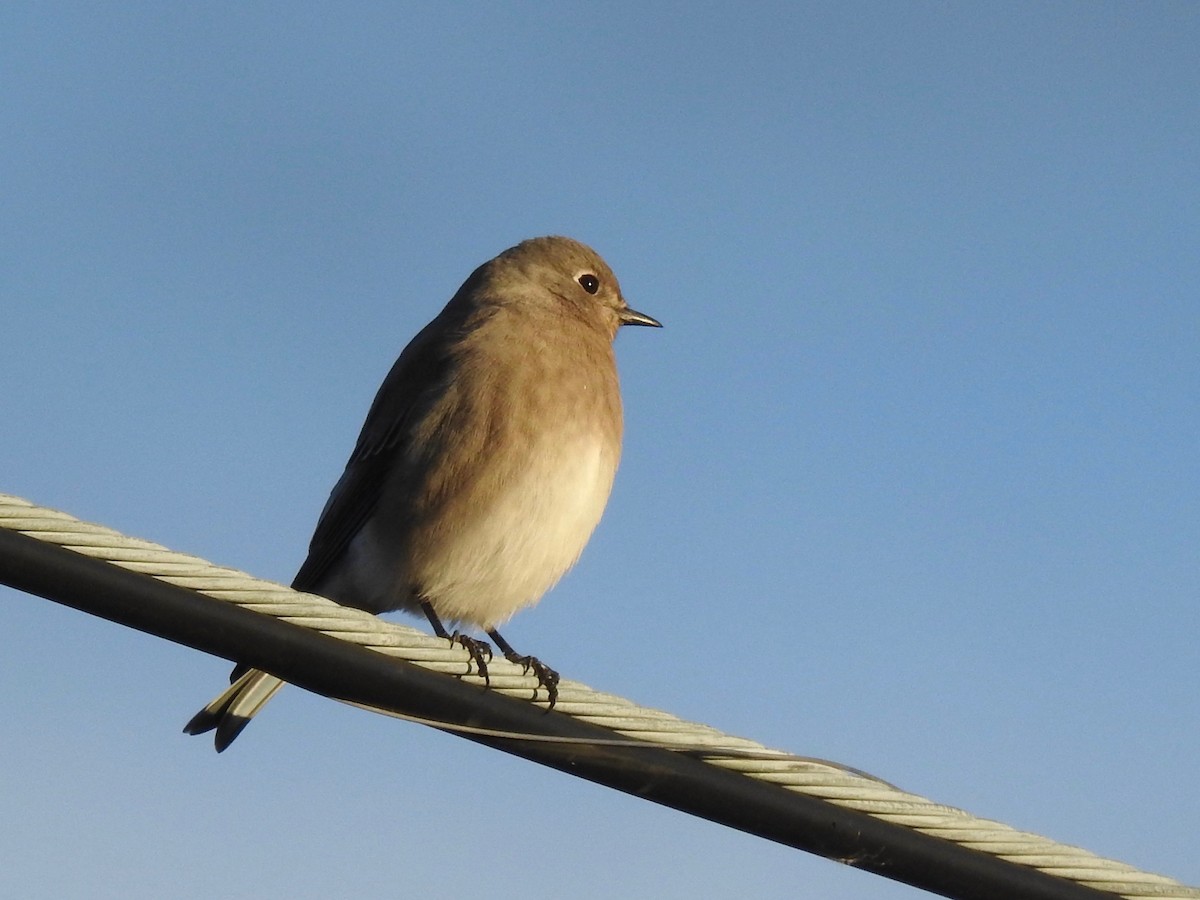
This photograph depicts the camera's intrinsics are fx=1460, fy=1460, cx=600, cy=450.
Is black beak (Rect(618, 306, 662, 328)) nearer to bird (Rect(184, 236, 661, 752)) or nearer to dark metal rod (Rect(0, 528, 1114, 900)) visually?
bird (Rect(184, 236, 661, 752))

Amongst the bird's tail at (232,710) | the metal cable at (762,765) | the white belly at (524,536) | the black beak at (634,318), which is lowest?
the bird's tail at (232,710)

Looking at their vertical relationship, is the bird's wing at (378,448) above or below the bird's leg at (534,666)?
above

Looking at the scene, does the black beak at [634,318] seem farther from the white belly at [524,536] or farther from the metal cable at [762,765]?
the metal cable at [762,765]

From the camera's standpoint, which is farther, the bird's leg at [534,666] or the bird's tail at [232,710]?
the bird's tail at [232,710]

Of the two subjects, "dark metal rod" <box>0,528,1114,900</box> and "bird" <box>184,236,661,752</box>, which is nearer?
"dark metal rod" <box>0,528,1114,900</box>

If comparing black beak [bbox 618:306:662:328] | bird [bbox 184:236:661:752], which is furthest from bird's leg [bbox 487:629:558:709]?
black beak [bbox 618:306:662:328]

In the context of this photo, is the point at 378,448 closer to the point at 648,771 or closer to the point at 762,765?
the point at 648,771

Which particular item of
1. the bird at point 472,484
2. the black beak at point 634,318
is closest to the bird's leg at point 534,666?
the bird at point 472,484
